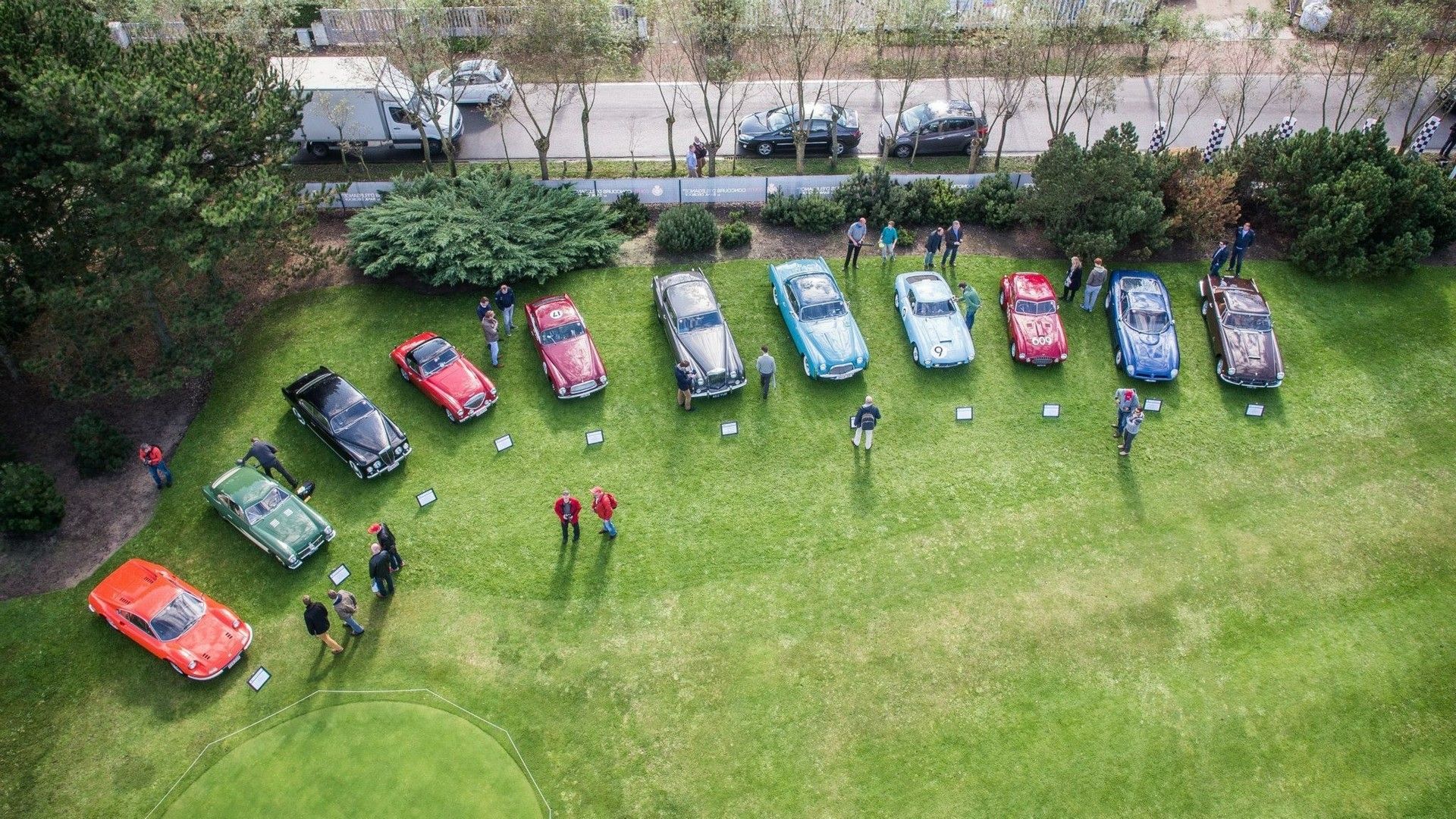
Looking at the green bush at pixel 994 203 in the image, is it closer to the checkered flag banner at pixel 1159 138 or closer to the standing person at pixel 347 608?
the checkered flag banner at pixel 1159 138

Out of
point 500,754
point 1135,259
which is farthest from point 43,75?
point 1135,259

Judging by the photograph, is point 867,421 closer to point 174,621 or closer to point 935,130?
point 174,621

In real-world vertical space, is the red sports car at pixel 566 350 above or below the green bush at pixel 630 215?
below

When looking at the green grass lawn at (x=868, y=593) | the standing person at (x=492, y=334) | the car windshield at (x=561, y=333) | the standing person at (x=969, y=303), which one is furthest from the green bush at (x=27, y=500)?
the standing person at (x=969, y=303)

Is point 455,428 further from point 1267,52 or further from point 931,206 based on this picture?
point 1267,52

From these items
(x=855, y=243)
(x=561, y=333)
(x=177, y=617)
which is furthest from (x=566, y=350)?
(x=177, y=617)

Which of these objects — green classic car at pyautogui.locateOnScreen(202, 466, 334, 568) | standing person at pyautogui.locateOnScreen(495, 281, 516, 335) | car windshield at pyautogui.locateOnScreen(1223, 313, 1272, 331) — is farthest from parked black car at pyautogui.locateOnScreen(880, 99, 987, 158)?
green classic car at pyautogui.locateOnScreen(202, 466, 334, 568)
